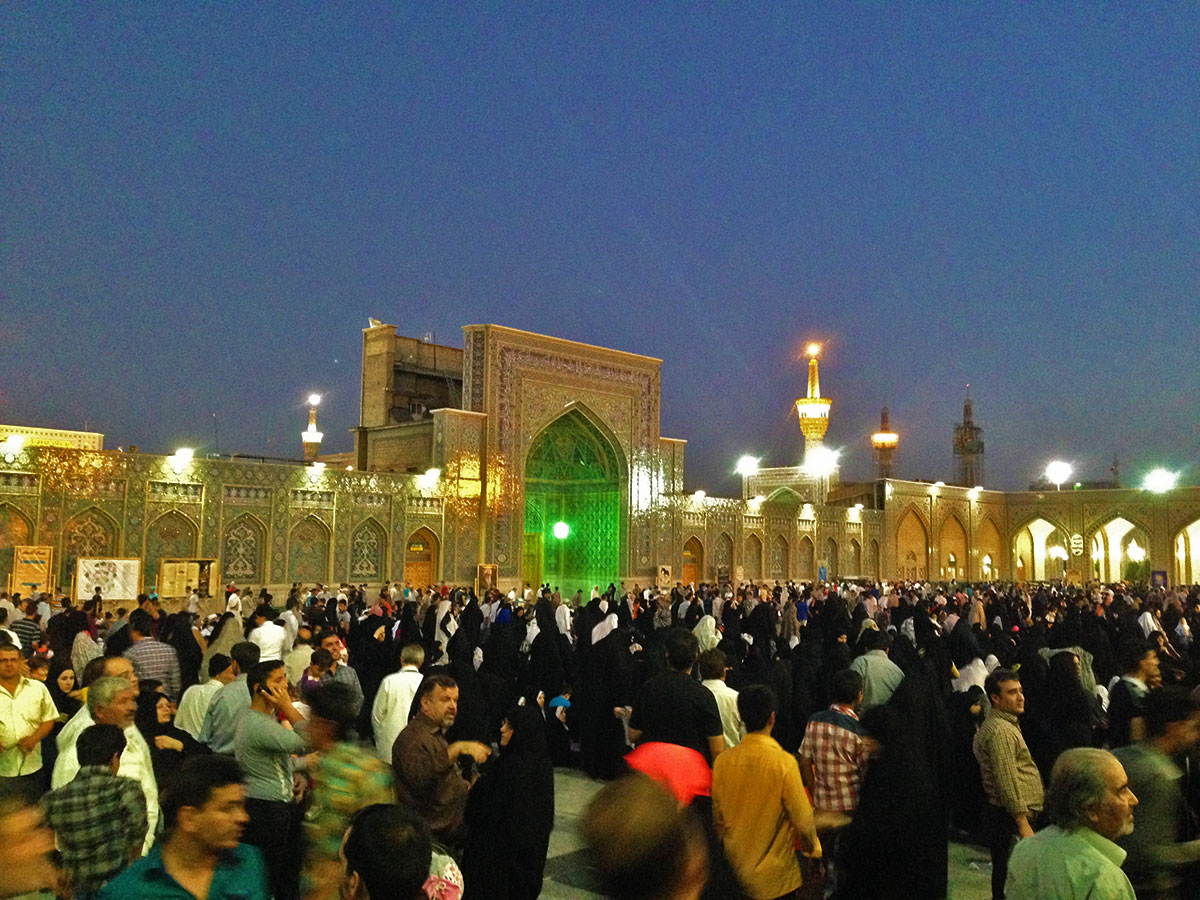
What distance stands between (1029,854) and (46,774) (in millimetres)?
4720

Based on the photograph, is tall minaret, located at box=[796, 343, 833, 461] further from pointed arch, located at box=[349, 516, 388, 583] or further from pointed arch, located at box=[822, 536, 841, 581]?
pointed arch, located at box=[349, 516, 388, 583]

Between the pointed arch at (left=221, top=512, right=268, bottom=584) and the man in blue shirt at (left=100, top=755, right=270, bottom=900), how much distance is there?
711 inches

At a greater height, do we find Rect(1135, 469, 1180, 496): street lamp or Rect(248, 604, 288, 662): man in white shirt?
Rect(1135, 469, 1180, 496): street lamp

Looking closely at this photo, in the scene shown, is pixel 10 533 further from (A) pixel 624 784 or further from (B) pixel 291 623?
(A) pixel 624 784

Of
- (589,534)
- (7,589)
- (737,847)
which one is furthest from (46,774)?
(589,534)

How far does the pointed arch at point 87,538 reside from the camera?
17.1 metres

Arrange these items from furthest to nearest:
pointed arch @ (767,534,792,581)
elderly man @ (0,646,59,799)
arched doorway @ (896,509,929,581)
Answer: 1. arched doorway @ (896,509,929,581)
2. pointed arch @ (767,534,792,581)
3. elderly man @ (0,646,59,799)

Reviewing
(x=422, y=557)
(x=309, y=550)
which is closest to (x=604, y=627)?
(x=309, y=550)

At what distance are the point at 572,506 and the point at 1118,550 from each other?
25225 millimetres

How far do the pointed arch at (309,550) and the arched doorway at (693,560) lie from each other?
11239mm

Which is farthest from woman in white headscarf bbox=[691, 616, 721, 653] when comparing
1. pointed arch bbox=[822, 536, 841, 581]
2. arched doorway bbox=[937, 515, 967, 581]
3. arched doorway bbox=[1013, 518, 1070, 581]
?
arched doorway bbox=[1013, 518, 1070, 581]

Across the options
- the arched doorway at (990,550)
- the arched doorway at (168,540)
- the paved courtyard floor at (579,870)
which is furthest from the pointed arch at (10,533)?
the arched doorway at (990,550)

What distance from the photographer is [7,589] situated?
1608cm

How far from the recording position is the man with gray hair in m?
2.47
